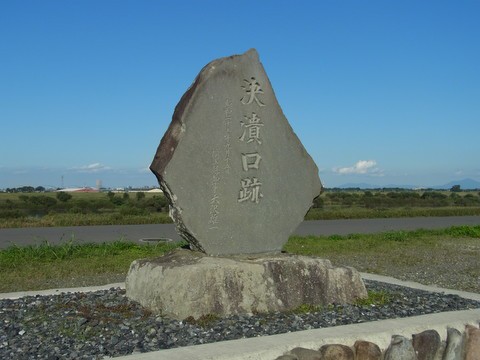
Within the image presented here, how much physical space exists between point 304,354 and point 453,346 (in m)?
1.57

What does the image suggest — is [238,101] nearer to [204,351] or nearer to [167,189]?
[167,189]

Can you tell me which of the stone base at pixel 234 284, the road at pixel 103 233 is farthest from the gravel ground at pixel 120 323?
the road at pixel 103 233

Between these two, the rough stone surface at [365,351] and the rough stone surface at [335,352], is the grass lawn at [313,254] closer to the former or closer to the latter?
the rough stone surface at [365,351]

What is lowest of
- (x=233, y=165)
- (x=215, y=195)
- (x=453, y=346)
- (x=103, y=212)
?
(x=453, y=346)

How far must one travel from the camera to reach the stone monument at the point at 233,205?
19.9ft

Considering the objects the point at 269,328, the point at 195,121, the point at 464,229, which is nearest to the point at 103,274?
the point at 195,121

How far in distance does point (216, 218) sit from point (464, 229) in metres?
15.5

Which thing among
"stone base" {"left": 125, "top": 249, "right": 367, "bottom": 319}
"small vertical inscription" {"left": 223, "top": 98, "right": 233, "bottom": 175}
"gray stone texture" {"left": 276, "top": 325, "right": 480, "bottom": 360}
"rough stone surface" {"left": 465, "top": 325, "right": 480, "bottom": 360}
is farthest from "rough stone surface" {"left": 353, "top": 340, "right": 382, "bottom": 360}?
"small vertical inscription" {"left": 223, "top": 98, "right": 233, "bottom": 175}

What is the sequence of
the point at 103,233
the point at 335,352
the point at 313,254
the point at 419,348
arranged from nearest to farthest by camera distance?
1. the point at 335,352
2. the point at 419,348
3. the point at 313,254
4. the point at 103,233

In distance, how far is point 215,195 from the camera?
6508 millimetres

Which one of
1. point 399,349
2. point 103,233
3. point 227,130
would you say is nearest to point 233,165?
point 227,130

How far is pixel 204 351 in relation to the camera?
4.49 metres

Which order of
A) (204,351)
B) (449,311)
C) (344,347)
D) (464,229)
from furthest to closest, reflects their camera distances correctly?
(464,229), (449,311), (344,347), (204,351)

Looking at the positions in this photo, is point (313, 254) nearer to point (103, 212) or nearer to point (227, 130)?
point (227, 130)
